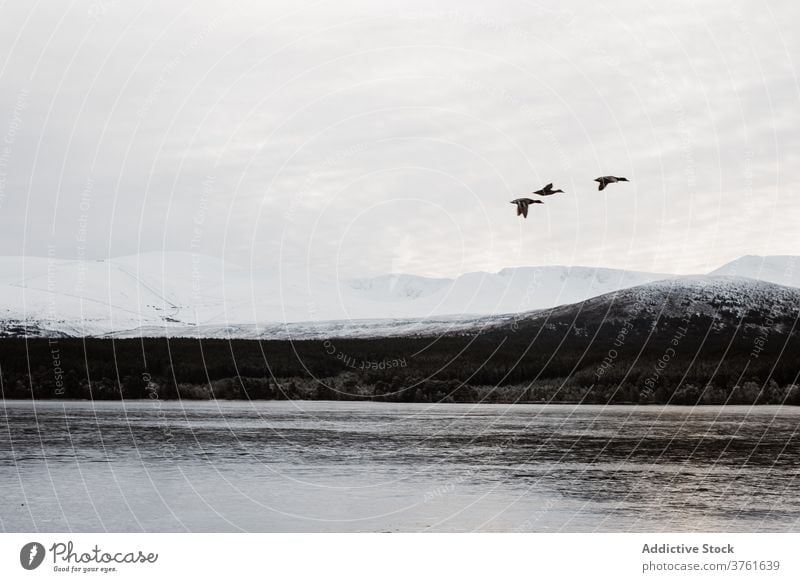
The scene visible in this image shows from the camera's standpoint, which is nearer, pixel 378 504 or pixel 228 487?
pixel 378 504

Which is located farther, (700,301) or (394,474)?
(700,301)

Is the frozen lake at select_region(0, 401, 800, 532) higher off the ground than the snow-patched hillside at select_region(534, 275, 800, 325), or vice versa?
the snow-patched hillside at select_region(534, 275, 800, 325)

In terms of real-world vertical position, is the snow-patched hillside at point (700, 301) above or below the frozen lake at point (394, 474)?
above

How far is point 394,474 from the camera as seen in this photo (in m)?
49.8

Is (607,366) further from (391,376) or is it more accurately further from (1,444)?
(1,444)

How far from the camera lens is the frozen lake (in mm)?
39062

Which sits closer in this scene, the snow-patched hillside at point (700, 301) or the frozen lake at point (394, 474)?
the frozen lake at point (394, 474)

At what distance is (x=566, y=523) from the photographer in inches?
1510

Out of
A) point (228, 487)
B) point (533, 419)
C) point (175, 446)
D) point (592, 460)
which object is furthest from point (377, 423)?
point (228, 487)

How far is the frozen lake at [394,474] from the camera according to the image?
39.1m

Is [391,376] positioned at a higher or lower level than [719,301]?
lower

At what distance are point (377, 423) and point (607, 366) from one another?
46809mm

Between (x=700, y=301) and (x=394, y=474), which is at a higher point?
(x=700, y=301)

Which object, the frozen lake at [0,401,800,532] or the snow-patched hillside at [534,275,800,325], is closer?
the frozen lake at [0,401,800,532]
